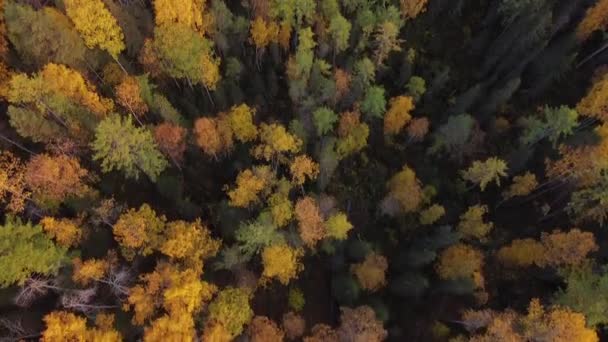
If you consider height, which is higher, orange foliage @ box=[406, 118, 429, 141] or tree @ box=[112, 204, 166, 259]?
orange foliage @ box=[406, 118, 429, 141]

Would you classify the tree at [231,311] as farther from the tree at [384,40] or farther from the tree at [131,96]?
the tree at [384,40]

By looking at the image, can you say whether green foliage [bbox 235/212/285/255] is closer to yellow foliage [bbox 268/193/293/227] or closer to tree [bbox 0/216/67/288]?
yellow foliage [bbox 268/193/293/227]

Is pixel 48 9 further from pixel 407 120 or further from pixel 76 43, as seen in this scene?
pixel 407 120

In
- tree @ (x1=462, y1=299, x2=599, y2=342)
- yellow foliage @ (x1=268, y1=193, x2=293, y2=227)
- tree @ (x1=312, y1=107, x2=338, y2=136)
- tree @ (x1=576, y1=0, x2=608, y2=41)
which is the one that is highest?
tree @ (x1=576, y1=0, x2=608, y2=41)

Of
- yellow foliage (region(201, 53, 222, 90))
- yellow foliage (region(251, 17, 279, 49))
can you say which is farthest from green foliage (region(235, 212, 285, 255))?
yellow foliage (region(251, 17, 279, 49))

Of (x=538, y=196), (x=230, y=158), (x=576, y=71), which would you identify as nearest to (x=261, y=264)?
(x=230, y=158)
